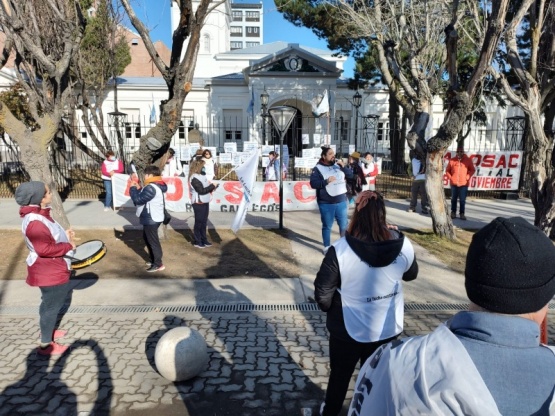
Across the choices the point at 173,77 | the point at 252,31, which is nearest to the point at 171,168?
the point at 173,77

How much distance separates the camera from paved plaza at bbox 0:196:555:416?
11.0 ft

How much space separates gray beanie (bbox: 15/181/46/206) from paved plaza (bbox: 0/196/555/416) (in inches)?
61.6

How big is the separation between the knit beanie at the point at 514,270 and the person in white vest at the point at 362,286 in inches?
57.4

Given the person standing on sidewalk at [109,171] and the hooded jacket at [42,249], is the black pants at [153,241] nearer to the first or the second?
the hooded jacket at [42,249]

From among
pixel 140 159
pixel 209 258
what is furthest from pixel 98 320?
pixel 140 159

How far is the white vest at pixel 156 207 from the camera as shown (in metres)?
6.55

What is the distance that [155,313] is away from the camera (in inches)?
203

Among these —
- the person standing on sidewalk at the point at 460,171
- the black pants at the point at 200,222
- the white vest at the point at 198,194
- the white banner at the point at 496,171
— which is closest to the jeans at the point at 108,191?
the black pants at the point at 200,222

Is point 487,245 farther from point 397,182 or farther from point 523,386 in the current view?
point 397,182

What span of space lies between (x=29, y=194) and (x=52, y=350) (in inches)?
62.7

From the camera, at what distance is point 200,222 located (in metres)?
8.10

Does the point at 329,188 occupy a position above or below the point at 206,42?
below

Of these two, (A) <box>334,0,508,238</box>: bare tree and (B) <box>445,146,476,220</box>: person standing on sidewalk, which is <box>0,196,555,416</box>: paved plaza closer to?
(A) <box>334,0,508,238</box>: bare tree

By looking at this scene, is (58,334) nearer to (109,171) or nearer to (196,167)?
(196,167)
